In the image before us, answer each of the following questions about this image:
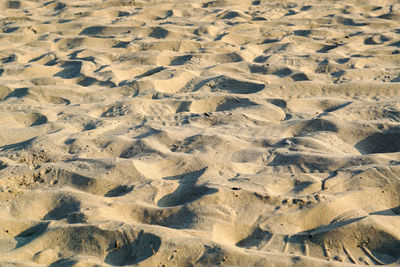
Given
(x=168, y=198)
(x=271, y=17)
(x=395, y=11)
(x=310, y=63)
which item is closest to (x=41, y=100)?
(x=168, y=198)

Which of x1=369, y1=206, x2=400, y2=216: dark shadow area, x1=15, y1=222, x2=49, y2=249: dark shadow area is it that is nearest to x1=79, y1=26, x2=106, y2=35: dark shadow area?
x1=15, y1=222, x2=49, y2=249: dark shadow area

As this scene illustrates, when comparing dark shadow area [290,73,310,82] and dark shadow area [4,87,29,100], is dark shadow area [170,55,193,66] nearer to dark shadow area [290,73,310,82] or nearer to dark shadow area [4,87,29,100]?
dark shadow area [290,73,310,82]

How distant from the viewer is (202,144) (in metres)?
2.32

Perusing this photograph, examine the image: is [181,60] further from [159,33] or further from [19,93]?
[19,93]

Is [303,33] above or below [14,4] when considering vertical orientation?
below

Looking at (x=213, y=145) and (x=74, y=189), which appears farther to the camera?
(x=213, y=145)

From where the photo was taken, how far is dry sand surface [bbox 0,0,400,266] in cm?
159

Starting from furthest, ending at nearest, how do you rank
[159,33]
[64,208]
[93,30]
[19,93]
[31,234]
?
1. [93,30]
2. [159,33]
3. [19,93]
4. [64,208]
5. [31,234]

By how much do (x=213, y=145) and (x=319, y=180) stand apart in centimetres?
62

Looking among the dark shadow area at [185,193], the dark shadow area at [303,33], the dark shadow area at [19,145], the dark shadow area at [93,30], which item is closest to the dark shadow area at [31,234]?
the dark shadow area at [185,193]

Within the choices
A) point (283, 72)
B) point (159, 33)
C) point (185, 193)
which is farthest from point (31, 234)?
point (159, 33)

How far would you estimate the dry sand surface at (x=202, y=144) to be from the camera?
1.59 m

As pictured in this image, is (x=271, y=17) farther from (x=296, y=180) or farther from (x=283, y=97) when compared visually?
(x=296, y=180)

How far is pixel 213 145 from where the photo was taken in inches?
90.7
